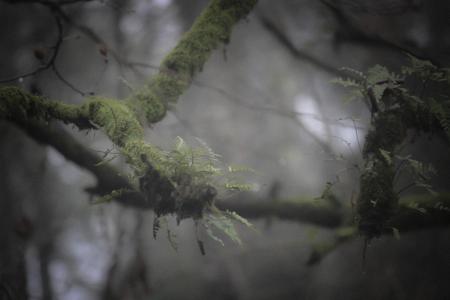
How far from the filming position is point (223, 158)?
8.77m

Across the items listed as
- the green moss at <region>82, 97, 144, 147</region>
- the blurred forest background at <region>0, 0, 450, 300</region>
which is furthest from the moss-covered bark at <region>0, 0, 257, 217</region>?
the blurred forest background at <region>0, 0, 450, 300</region>

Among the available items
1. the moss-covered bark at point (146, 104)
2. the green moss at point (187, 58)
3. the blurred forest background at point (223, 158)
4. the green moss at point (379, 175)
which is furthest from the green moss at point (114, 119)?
Result: the blurred forest background at point (223, 158)

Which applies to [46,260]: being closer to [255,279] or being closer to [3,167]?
[3,167]

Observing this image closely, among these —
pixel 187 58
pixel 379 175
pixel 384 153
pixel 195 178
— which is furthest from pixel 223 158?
pixel 195 178

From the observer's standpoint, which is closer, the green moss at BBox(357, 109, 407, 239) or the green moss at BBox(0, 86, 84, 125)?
the green moss at BBox(0, 86, 84, 125)

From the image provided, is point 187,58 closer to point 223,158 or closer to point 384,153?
point 384,153

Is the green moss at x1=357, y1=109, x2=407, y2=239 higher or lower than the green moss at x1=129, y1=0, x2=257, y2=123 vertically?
lower

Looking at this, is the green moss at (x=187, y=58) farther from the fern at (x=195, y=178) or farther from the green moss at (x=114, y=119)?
the fern at (x=195, y=178)

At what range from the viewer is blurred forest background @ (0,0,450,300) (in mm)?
6555

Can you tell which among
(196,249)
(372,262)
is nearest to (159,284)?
(196,249)

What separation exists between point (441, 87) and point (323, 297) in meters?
6.77

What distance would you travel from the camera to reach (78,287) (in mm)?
8688

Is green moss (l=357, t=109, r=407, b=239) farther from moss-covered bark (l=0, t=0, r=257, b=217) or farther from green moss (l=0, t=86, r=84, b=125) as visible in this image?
green moss (l=0, t=86, r=84, b=125)

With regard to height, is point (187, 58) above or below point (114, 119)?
above
